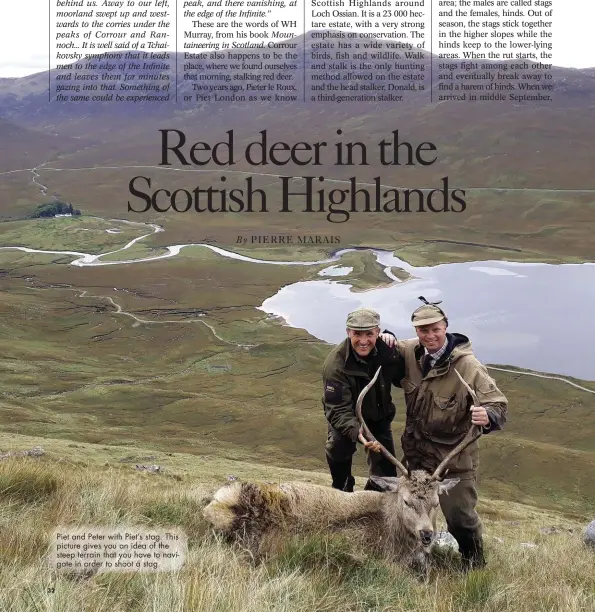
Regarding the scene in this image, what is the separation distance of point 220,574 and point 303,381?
4921cm

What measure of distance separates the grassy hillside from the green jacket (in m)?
1.53

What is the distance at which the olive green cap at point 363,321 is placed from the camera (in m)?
7.37

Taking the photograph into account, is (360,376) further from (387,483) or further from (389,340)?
(387,483)

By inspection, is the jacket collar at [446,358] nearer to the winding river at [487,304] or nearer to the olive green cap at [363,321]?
the olive green cap at [363,321]

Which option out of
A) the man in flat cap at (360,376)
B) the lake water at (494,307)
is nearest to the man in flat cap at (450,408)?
the man in flat cap at (360,376)

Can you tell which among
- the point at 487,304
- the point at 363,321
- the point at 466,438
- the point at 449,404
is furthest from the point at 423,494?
the point at 487,304

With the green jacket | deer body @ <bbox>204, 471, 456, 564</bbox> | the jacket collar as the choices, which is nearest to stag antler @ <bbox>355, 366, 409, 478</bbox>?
deer body @ <bbox>204, 471, 456, 564</bbox>

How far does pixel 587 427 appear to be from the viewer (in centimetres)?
4622

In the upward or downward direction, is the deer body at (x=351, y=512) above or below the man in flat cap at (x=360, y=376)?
below

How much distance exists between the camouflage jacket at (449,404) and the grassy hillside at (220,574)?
43.0 inches

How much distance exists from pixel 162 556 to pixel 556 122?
192374 millimetres

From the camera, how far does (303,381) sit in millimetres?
54281

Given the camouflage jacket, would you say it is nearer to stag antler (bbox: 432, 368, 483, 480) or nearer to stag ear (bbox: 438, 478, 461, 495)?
stag antler (bbox: 432, 368, 483, 480)

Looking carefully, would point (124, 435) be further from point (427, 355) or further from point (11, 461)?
point (427, 355)
